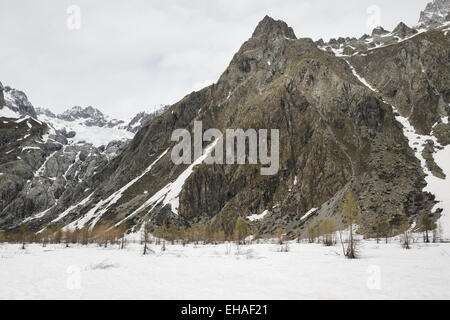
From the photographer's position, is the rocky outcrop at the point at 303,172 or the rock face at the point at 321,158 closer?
the rocky outcrop at the point at 303,172

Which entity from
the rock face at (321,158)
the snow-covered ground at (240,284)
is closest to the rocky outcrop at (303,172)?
the rock face at (321,158)

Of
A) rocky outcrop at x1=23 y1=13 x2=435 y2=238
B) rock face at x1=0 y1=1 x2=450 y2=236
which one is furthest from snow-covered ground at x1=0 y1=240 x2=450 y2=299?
rocky outcrop at x1=23 y1=13 x2=435 y2=238

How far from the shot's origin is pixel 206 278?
27.4 metres

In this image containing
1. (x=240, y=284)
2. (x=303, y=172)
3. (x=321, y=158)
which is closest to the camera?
(x=240, y=284)

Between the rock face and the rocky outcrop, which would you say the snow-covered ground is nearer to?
the rock face

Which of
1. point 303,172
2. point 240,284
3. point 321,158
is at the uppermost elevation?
point 321,158

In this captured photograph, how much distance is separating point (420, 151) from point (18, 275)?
14442 centimetres

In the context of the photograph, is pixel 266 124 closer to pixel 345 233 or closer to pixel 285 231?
pixel 285 231

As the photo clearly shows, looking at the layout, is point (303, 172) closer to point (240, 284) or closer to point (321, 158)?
point (321, 158)

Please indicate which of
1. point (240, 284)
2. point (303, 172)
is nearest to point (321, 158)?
point (303, 172)

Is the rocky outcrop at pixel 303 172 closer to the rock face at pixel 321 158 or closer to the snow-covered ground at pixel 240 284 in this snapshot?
the rock face at pixel 321 158

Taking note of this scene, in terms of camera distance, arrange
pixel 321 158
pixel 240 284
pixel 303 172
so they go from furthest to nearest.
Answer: pixel 321 158
pixel 303 172
pixel 240 284

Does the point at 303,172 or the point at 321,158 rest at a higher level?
the point at 321,158

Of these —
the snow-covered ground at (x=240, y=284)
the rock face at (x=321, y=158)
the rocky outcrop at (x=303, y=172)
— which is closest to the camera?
the snow-covered ground at (x=240, y=284)
